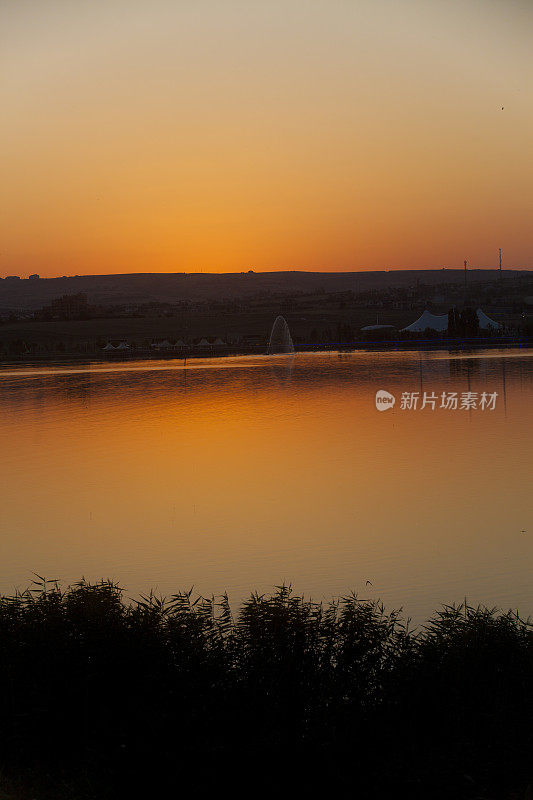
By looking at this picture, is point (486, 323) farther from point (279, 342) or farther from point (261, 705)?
point (261, 705)

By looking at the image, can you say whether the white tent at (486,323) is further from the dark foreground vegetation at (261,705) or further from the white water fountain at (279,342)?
the dark foreground vegetation at (261,705)

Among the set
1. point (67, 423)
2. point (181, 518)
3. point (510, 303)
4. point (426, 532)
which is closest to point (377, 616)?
point (426, 532)

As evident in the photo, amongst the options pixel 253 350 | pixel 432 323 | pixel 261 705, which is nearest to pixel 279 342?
pixel 253 350

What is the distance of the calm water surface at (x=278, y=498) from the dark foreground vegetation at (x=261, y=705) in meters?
2.25

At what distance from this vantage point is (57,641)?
8.90 m

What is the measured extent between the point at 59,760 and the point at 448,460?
16.5 metres

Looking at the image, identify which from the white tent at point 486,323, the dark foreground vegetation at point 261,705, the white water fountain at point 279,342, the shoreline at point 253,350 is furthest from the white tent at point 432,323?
the dark foreground vegetation at point 261,705

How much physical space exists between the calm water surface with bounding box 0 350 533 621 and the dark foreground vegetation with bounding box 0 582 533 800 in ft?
7.37

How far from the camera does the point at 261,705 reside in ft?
26.4

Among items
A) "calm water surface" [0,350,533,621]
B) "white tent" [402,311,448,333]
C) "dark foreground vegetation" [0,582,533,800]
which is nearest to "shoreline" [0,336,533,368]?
"white tent" [402,311,448,333]

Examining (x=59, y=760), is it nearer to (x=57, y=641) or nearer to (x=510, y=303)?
(x=57, y=641)

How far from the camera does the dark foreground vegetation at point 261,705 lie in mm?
7234

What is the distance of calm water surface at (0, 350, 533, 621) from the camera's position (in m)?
13.1

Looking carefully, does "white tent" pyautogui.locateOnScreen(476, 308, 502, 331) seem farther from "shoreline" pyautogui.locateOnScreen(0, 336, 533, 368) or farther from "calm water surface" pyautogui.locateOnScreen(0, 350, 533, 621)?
"calm water surface" pyautogui.locateOnScreen(0, 350, 533, 621)
